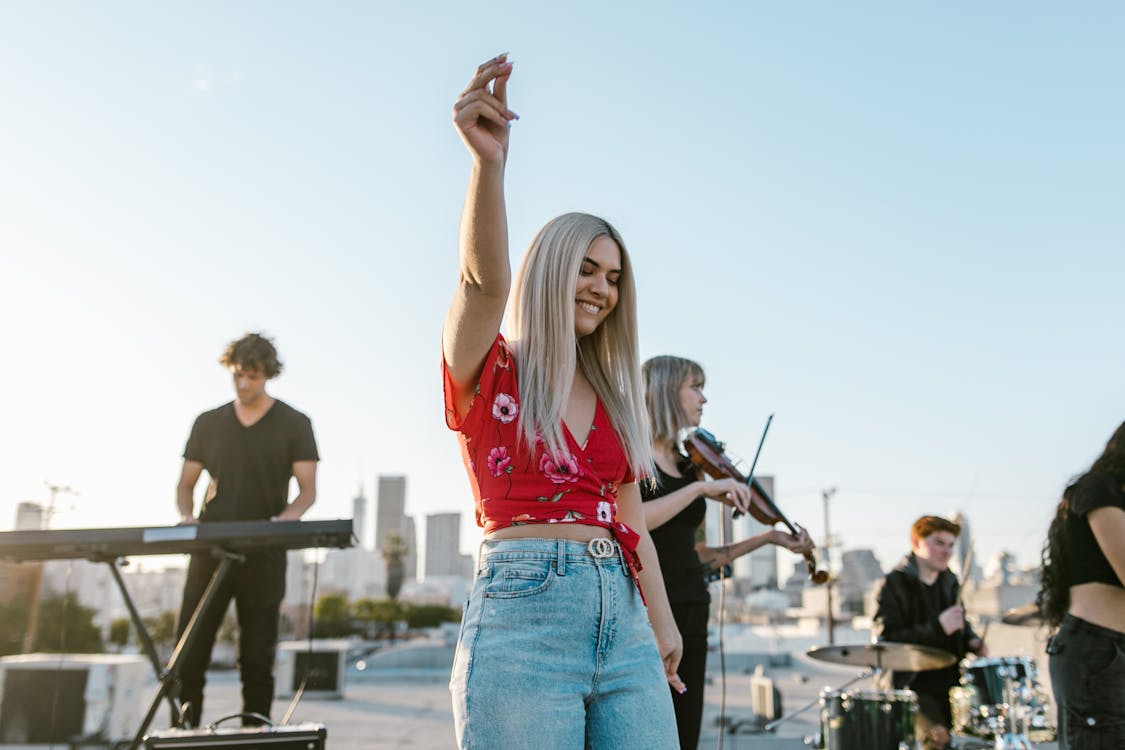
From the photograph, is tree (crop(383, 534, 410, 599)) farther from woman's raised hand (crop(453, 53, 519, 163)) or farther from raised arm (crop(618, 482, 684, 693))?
woman's raised hand (crop(453, 53, 519, 163))

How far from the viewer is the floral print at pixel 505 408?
6.03 feet

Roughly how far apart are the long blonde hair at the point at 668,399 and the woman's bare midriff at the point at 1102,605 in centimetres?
158

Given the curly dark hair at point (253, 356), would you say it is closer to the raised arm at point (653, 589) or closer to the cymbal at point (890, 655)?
the raised arm at point (653, 589)

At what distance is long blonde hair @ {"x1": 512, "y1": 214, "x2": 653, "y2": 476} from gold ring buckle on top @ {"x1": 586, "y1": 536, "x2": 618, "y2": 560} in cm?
20

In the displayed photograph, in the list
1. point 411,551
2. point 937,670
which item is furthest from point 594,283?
point 411,551

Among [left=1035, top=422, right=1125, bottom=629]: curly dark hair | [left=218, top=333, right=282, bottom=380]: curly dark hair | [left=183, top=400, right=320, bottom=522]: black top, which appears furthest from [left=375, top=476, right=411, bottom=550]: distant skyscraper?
[left=1035, top=422, right=1125, bottom=629]: curly dark hair

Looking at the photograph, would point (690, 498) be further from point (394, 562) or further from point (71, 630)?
point (394, 562)

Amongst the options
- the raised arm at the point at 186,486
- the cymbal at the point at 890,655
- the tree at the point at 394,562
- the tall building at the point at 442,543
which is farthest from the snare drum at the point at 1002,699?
the tall building at the point at 442,543

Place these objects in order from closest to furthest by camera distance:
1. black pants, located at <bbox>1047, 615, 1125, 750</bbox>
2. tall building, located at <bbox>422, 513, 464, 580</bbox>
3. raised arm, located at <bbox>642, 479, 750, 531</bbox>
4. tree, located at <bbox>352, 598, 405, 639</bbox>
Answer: black pants, located at <bbox>1047, 615, 1125, 750</bbox> < raised arm, located at <bbox>642, 479, 750, 531</bbox> < tree, located at <bbox>352, 598, 405, 639</bbox> < tall building, located at <bbox>422, 513, 464, 580</bbox>

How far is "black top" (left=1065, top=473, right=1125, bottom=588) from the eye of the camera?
121 inches

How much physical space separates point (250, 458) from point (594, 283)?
2.81 m

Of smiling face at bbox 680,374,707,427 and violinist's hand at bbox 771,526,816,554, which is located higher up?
smiling face at bbox 680,374,707,427

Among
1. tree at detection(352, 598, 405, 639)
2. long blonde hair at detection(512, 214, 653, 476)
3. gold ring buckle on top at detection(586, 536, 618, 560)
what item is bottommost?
tree at detection(352, 598, 405, 639)

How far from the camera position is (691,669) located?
Answer: 11.2 feet
